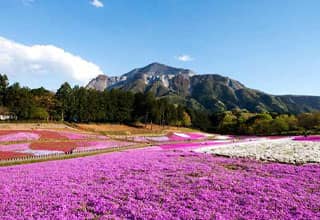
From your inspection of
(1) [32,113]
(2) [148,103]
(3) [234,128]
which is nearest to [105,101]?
(2) [148,103]

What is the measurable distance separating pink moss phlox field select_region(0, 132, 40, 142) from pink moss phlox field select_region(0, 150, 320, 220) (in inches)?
1194

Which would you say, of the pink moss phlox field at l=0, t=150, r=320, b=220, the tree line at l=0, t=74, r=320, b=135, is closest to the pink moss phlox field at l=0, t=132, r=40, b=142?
the pink moss phlox field at l=0, t=150, r=320, b=220

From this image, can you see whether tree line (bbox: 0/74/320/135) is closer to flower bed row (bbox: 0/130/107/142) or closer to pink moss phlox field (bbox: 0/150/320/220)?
flower bed row (bbox: 0/130/107/142)

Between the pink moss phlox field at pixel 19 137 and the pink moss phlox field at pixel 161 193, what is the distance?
30325 millimetres

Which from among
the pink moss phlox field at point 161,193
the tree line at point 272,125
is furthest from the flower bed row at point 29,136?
the tree line at point 272,125

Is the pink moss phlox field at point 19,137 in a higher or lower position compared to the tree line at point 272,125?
lower

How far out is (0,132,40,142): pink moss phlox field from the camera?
156 feet

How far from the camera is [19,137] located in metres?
50.1

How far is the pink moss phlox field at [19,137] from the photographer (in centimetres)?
4760

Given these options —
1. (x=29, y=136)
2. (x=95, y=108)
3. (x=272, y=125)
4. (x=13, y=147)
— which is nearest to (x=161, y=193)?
(x=13, y=147)

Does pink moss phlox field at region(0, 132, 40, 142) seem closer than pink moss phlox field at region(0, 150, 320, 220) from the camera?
No

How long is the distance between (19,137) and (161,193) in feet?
143

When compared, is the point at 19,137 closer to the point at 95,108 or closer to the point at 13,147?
the point at 13,147

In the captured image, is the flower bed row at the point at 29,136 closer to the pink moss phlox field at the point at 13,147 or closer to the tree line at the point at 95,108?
the pink moss phlox field at the point at 13,147
